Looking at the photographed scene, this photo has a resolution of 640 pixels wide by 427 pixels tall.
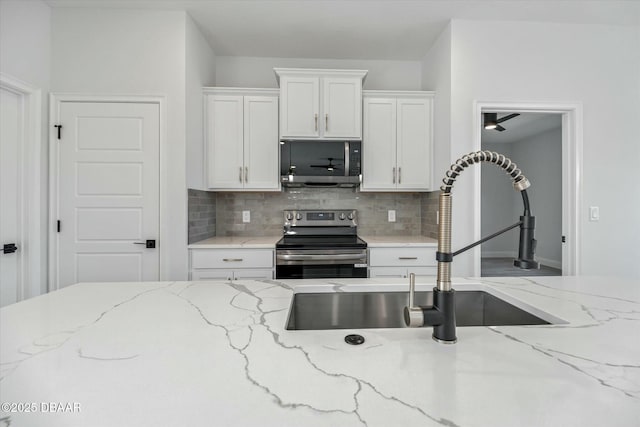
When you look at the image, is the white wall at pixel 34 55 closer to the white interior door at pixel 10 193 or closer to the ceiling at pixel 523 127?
the white interior door at pixel 10 193

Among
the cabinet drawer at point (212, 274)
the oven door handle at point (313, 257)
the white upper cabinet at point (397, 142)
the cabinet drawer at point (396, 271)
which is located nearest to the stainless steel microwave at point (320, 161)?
the white upper cabinet at point (397, 142)

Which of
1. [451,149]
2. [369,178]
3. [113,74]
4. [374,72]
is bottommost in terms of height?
[369,178]

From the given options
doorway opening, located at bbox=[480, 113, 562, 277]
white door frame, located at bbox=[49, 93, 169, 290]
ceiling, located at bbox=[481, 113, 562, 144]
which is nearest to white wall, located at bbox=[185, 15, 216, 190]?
white door frame, located at bbox=[49, 93, 169, 290]

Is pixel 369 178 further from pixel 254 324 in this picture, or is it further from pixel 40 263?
pixel 40 263

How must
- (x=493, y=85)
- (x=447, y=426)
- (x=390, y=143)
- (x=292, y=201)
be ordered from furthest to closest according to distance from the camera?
1. (x=292, y=201)
2. (x=390, y=143)
3. (x=493, y=85)
4. (x=447, y=426)

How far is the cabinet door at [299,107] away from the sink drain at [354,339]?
2.29 meters

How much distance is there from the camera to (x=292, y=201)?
321 centimetres

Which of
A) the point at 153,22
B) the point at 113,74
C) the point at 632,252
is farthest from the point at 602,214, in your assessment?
the point at 113,74

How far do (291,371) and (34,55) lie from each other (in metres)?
3.09

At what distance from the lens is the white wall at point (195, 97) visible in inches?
99.3

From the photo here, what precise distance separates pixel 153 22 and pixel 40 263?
2.14m

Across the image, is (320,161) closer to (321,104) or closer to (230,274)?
(321,104)

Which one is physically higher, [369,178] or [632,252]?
[369,178]

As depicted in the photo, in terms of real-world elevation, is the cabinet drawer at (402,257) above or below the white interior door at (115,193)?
below
